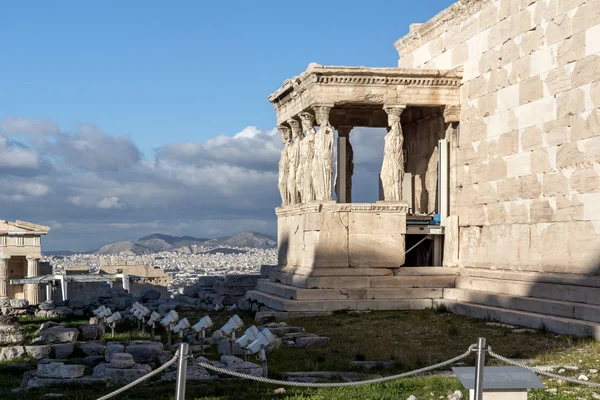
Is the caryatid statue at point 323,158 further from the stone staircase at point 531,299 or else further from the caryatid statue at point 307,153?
the stone staircase at point 531,299

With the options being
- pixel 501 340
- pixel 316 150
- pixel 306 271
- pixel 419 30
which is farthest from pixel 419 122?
pixel 501 340

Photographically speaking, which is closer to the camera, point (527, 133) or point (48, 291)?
point (527, 133)

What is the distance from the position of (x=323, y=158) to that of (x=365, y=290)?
9.03 feet

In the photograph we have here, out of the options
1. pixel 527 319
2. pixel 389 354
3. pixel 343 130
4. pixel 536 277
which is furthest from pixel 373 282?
pixel 389 354

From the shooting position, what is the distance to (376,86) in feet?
63.6

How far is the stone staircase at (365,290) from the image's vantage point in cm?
1814

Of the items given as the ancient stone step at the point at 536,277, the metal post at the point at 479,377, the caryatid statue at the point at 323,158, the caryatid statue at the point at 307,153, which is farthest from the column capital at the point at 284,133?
the metal post at the point at 479,377

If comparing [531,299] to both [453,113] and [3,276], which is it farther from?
[3,276]

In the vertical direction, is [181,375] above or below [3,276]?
above

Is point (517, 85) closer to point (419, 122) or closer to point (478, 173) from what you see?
point (478, 173)

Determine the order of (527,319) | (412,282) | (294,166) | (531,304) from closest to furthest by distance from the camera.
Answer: (527,319)
(531,304)
(412,282)
(294,166)

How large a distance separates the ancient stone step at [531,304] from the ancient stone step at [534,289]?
0.42ft

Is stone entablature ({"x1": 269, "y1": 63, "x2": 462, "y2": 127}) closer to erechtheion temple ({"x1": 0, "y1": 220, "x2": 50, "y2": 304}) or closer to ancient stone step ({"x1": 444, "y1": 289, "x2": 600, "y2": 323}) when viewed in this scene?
ancient stone step ({"x1": 444, "y1": 289, "x2": 600, "y2": 323})

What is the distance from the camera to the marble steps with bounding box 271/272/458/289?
18.5 m
